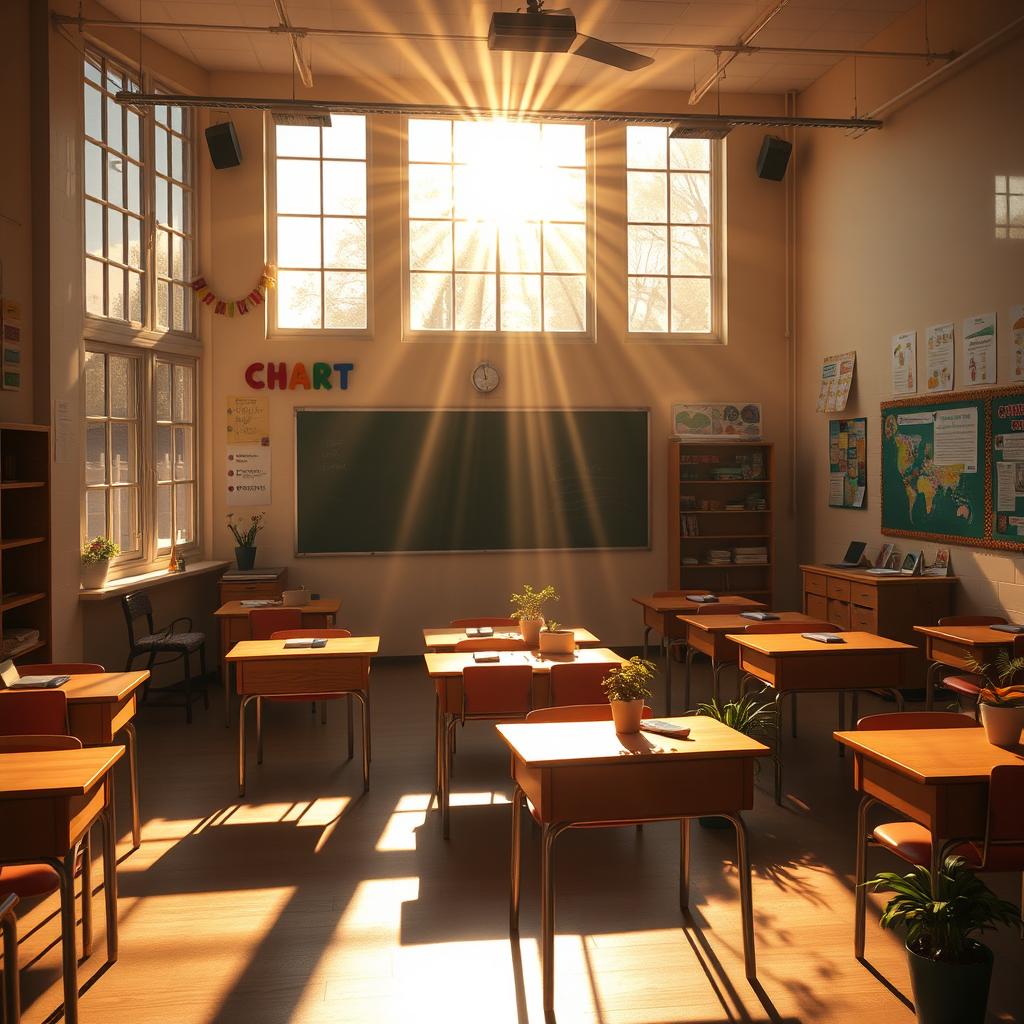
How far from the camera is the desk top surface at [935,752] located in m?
3.01

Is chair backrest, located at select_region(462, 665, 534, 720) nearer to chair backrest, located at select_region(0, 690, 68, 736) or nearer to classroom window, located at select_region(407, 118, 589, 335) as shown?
chair backrest, located at select_region(0, 690, 68, 736)

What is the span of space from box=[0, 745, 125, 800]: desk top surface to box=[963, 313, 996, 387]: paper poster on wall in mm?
5762

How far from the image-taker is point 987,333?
6500 millimetres

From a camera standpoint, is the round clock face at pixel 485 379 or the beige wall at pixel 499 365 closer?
the beige wall at pixel 499 365

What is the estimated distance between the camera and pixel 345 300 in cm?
895

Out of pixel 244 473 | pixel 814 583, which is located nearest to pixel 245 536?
pixel 244 473

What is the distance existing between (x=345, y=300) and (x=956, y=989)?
7.55 meters

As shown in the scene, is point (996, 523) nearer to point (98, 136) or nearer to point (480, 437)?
point (480, 437)

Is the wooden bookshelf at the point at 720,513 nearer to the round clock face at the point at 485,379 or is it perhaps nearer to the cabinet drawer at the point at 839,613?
the cabinet drawer at the point at 839,613

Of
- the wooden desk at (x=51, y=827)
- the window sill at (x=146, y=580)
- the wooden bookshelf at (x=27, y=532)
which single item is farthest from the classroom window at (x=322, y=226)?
the wooden desk at (x=51, y=827)

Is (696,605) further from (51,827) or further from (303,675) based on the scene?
(51,827)

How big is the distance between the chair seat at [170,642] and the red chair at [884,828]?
4920 mm

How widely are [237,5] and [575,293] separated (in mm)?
3716

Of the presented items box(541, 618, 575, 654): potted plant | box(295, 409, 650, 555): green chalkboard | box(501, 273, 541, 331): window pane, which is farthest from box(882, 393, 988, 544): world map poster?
box(501, 273, 541, 331): window pane
